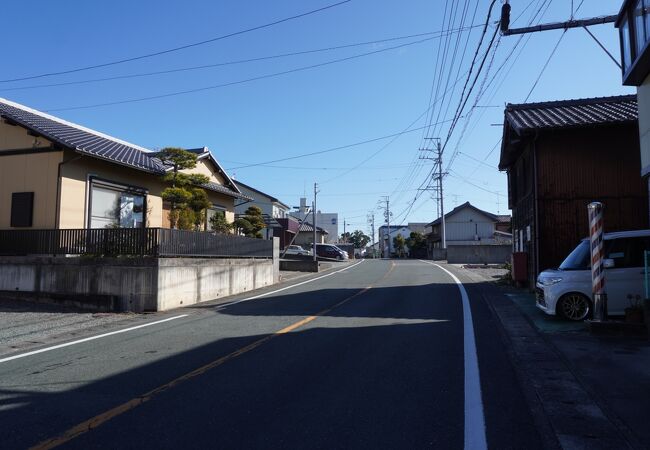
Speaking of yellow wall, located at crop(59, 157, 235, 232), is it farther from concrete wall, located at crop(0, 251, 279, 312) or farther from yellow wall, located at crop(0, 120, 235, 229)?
concrete wall, located at crop(0, 251, 279, 312)

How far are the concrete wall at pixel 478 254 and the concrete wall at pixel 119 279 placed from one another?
104ft

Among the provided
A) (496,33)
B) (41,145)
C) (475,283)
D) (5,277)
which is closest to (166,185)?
(41,145)

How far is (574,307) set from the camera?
424 inches

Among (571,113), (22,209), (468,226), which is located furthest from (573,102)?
(468,226)

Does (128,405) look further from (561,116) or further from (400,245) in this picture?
(400,245)

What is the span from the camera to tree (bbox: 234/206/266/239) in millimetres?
27250

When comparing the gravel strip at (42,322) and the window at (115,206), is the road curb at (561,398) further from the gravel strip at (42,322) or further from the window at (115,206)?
the window at (115,206)

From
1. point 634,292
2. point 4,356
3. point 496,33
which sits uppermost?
point 496,33

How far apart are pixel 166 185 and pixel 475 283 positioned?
14.0m

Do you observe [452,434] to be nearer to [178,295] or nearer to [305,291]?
[178,295]

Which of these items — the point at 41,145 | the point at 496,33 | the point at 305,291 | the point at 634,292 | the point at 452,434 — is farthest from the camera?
the point at 305,291

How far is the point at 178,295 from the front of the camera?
49.8ft

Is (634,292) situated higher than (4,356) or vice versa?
(634,292)

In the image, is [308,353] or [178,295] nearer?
[308,353]
